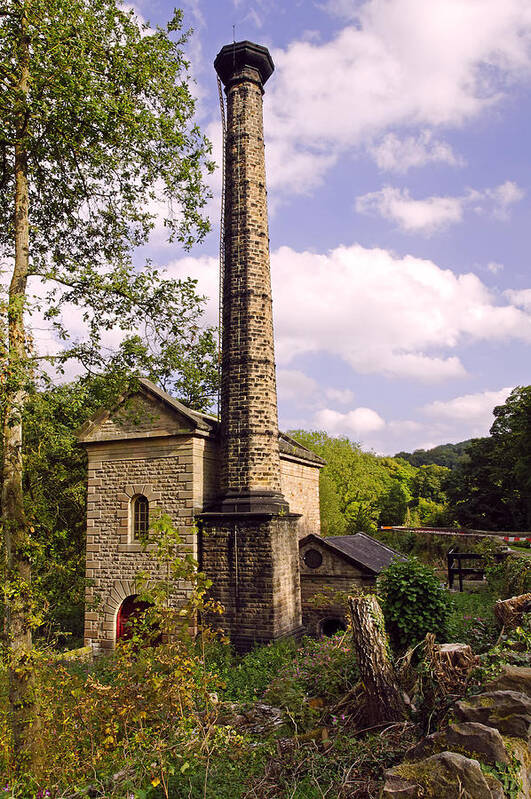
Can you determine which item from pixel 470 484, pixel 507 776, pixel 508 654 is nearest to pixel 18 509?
pixel 507 776

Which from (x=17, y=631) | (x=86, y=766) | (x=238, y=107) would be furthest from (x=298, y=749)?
(x=238, y=107)

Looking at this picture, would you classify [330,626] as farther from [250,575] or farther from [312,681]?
[312,681]

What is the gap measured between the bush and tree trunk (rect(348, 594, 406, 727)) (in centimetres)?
110

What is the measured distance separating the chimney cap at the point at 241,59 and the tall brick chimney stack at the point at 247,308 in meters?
0.02

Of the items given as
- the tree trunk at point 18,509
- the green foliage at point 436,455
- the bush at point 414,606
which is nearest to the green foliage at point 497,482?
the bush at point 414,606

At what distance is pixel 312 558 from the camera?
1664cm

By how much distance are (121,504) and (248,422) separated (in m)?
4.29

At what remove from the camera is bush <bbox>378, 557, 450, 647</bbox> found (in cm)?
851

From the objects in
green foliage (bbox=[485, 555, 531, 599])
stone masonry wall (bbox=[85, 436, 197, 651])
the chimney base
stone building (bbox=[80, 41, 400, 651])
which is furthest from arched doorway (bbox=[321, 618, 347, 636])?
stone masonry wall (bbox=[85, 436, 197, 651])

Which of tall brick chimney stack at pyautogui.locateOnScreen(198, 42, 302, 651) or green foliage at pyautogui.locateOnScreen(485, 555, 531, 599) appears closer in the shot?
green foliage at pyautogui.locateOnScreen(485, 555, 531, 599)

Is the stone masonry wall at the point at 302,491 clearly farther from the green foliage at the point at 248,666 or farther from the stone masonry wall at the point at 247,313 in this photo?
the green foliage at the point at 248,666

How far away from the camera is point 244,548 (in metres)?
12.7

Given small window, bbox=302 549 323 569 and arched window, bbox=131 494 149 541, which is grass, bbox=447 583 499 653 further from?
arched window, bbox=131 494 149 541

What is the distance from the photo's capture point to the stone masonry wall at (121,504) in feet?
45.2
